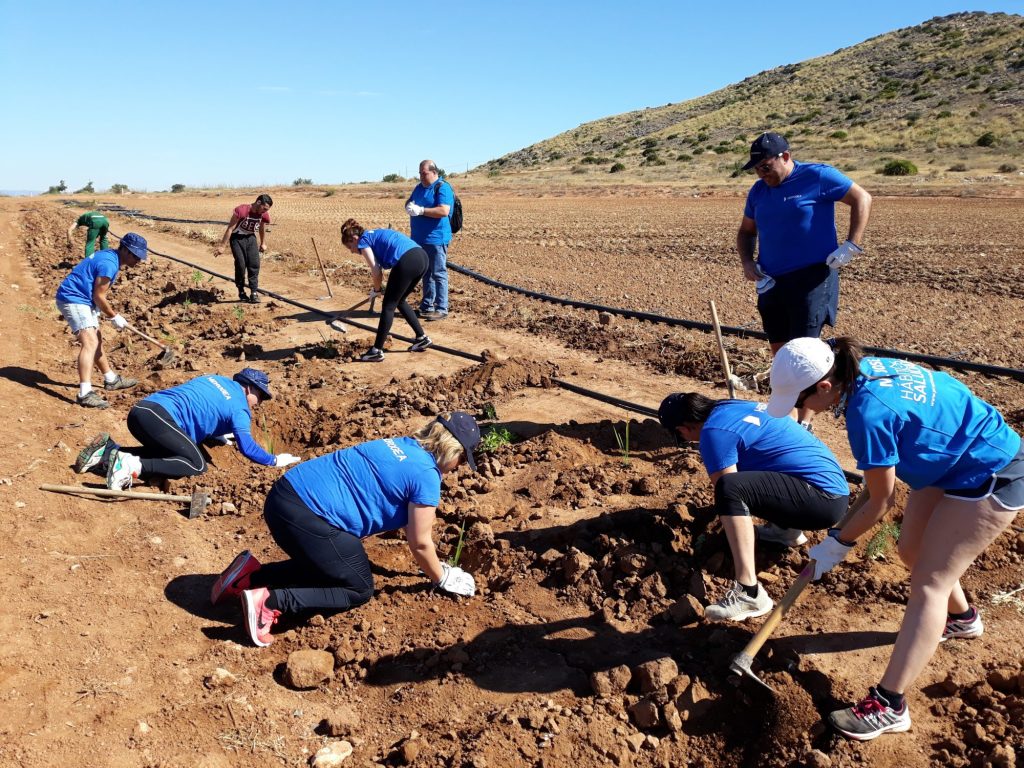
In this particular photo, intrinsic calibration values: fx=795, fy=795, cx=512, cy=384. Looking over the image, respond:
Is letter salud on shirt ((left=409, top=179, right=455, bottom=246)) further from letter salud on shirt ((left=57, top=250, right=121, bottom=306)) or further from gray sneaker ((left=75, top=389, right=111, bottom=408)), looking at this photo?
gray sneaker ((left=75, top=389, right=111, bottom=408))

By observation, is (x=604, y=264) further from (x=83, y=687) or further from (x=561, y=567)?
(x=83, y=687)

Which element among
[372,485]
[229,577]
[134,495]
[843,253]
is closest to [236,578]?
[229,577]

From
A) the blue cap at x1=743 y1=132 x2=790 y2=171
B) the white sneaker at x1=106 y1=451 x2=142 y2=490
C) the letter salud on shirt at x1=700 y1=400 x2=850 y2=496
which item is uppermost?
the blue cap at x1=743 y1=132 x2=790 y2=171

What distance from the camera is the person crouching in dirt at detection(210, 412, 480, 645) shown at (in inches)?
149

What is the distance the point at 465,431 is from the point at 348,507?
666 mm

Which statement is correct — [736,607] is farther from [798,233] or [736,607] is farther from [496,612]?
[798,233]

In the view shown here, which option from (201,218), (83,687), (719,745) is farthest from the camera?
(201,218)

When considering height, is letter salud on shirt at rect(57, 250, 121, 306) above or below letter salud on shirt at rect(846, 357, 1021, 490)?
above

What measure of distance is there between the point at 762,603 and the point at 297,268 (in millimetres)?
12414

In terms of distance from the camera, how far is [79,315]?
700 centimetres

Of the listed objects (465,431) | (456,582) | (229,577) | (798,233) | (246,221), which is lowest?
(456,582)

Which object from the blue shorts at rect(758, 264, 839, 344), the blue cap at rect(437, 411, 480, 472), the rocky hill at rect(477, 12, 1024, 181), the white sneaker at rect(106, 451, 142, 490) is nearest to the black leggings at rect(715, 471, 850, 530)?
the blue cap at rect(437, 411, 480, 472)

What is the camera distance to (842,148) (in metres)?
35.0

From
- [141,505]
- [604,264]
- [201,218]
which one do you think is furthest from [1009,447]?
[201,218]
